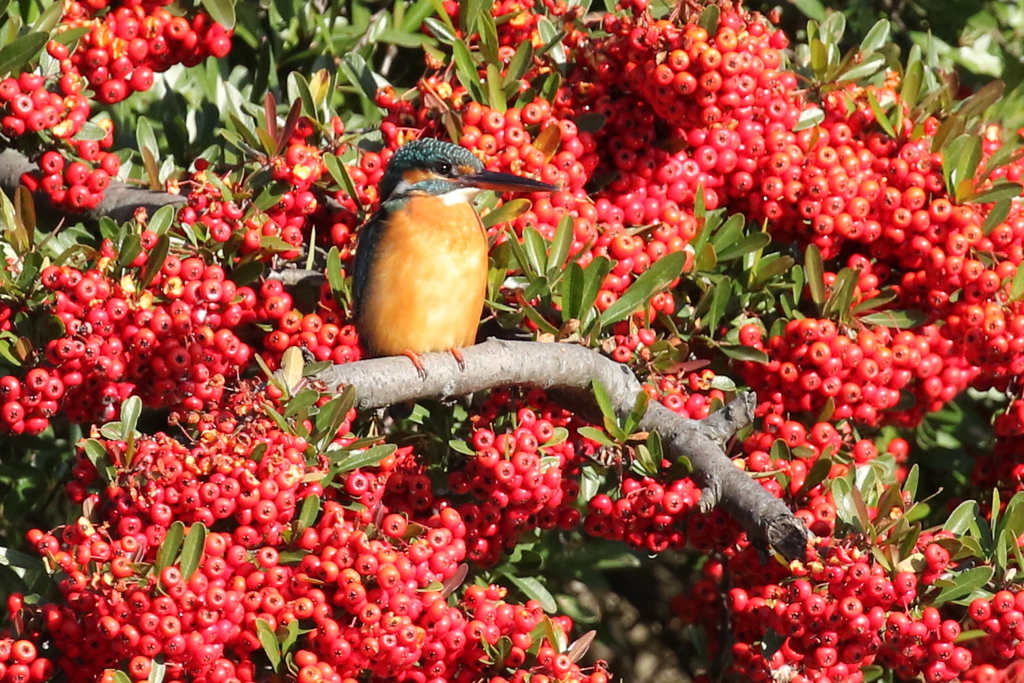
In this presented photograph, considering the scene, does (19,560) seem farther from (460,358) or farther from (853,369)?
(853,369)

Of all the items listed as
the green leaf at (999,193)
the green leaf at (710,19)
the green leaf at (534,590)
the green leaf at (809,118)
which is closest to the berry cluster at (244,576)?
the green leaf at (534,590)

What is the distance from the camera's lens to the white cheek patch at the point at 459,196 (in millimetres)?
3926

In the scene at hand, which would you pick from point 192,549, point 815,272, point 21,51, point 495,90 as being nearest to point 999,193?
point 815,272

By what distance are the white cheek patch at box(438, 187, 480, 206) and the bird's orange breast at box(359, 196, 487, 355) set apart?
13mm

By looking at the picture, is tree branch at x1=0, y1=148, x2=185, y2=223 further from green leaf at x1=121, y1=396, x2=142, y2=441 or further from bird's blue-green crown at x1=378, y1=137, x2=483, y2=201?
green leaf at x1=121, y1=396, x2=142, y2=441

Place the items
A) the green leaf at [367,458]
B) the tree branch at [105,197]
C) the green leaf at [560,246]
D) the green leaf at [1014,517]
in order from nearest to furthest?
the green leaf at [367,458] < the green leaf at [1014,517] < the green leaf at [560,246] < the tree branch at [105,197]

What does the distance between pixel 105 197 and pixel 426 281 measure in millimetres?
961

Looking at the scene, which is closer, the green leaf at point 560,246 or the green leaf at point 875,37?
the green leaf at point 560,246

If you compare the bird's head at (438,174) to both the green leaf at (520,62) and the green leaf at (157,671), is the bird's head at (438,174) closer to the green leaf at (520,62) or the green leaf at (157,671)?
the green leaf at (520,62)

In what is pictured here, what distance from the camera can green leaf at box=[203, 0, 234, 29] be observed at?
3.54m

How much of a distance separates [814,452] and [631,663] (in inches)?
72.2

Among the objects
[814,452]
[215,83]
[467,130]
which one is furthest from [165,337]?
[814,452]

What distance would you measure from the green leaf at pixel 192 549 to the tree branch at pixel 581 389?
0.54 m

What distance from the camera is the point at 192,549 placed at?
269cm
